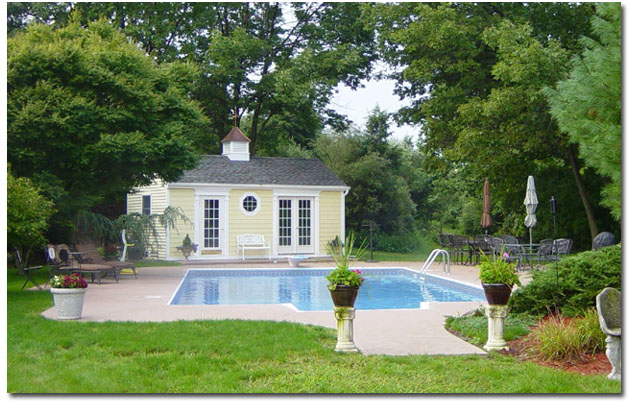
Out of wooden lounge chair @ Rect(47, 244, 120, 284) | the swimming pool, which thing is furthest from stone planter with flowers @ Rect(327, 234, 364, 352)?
wooden lounge chair @ Rect(47, 244, 120, 284)

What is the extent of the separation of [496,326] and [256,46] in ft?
24.9

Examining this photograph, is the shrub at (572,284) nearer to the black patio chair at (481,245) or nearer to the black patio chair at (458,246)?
the black patio chair at (481,245)

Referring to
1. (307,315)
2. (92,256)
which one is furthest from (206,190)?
(307,315)

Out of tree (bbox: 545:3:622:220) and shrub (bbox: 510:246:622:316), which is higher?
tree (bbox: 545:3:622:220)

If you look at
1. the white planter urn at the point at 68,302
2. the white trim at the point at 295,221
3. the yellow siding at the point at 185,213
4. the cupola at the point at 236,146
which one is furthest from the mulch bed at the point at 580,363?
the yellow siding at the point at 185,213

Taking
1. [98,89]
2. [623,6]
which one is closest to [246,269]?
[98,89]

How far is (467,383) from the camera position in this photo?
4.71 metres

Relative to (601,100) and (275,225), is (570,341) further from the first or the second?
(275,225)

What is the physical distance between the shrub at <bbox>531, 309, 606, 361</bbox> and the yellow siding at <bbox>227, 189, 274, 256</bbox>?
956cm

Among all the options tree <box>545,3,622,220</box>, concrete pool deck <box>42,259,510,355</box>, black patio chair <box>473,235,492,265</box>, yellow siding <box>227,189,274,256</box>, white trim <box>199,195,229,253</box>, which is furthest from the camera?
yellow siding <box>227,189,274,256</box>

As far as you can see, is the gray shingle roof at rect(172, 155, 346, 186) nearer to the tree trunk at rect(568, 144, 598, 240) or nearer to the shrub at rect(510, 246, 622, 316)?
Answer: the tree trunk at rect(568, 144, 598, 240)

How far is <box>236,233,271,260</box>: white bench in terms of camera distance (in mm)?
14492

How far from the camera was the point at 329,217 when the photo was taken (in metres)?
15.6

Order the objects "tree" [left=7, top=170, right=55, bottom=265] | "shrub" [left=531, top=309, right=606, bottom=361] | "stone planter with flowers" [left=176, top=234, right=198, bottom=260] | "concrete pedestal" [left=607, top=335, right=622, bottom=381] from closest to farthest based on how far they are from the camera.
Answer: "concrete pedestal" [left=607, top=335, right=622, bottom=381]
"shrub" [left=531, top=309, right=606, bottom=361]
"tree" [left=7, top=170, right=55, bottom=265]
"stone planter with flowers" [left=176, top=234, right=198, bottom=260]
